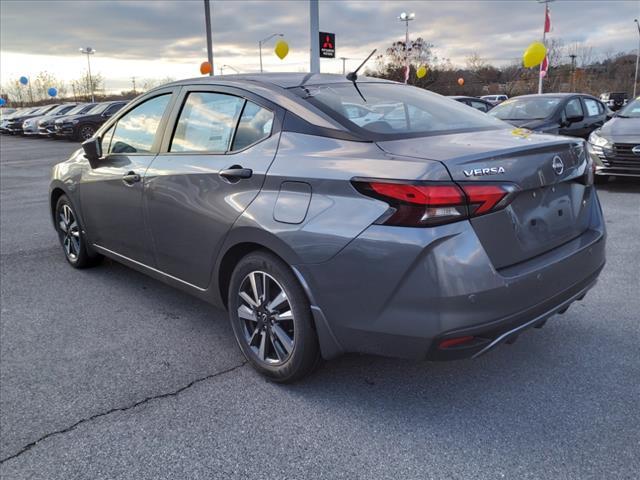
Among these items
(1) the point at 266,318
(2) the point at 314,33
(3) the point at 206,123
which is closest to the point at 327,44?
(2) the point at 314,33

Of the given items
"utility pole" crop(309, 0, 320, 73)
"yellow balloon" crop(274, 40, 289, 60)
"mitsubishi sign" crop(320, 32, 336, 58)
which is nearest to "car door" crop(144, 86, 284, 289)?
"utility pole" crop(309, 0, 320, 73)

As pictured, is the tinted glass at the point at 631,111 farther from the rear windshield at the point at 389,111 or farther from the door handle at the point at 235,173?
the door handle at the point at 235,173

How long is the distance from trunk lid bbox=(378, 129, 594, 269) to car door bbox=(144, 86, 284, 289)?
31.2 inches

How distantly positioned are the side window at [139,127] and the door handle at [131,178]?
7.5 inches

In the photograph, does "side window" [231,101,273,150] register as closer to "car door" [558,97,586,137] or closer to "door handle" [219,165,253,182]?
"door handle" [219,165,253,182]

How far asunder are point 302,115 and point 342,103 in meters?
0.29

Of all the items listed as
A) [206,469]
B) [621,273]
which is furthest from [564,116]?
[206,469]

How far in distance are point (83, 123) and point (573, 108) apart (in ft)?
68.4

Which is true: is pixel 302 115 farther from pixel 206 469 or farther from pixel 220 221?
pixel 206 469

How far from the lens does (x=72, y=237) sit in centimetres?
518

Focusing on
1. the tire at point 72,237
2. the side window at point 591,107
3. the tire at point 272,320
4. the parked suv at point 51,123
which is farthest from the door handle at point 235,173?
the parked suv at point 51,123

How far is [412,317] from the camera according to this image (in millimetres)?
2373

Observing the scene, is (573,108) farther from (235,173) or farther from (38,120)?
(38,120)

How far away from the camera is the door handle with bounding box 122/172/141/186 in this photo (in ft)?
12.6
